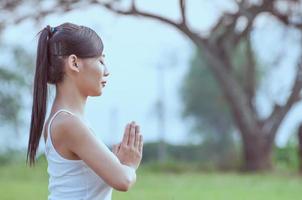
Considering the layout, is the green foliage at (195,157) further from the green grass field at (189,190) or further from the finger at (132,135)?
the finger at (132,135)

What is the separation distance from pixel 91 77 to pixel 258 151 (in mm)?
15921

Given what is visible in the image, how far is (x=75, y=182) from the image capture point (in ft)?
7.71

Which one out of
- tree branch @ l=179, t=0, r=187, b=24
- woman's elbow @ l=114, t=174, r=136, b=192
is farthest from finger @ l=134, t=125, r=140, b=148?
tree branch @ l=179, t=0, r=187, b=24

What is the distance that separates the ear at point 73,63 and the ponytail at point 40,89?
0.29 ft

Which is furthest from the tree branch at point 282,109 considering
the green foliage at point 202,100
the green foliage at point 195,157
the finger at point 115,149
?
the finger at point 115,149

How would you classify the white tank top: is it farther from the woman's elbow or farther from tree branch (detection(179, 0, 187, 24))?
tree branch (detection(179, 0, 187, 24))

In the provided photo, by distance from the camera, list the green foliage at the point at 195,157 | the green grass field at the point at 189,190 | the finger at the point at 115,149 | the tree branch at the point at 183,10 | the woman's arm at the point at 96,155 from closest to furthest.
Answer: the woman's arm at the point at 96,155 < the finger at the point at 115,149 < the green grass field at the point at 189,190 < the tree branch at the point at 183,10 < the green foliage at the point at 195,157

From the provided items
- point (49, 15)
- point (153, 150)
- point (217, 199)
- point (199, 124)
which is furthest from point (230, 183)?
point (199, 124)

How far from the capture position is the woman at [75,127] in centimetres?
232

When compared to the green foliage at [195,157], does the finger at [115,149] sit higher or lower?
higher

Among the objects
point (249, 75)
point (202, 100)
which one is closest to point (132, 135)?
point (249, 75)

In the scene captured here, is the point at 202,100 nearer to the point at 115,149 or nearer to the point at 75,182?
the point at 115,149

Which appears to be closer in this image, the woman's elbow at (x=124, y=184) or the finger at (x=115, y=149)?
the woman's elbow at (x=124, y=184)

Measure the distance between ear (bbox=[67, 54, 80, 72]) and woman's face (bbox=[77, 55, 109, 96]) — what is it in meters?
0.01
